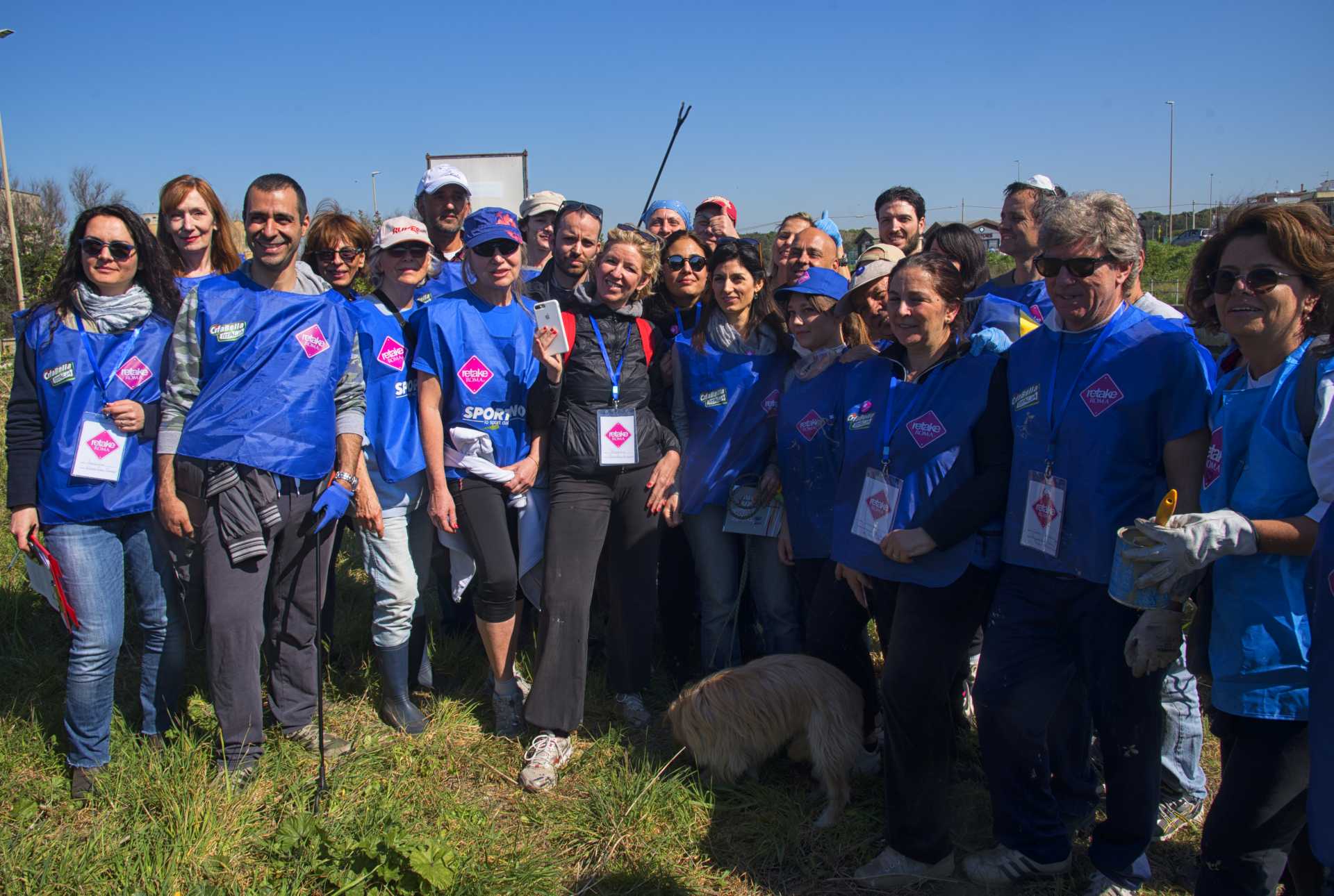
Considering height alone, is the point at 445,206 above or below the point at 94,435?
above

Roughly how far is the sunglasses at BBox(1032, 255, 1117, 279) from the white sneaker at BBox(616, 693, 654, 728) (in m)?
2.48

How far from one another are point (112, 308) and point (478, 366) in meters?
1.33

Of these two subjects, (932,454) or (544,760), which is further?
(544,760)

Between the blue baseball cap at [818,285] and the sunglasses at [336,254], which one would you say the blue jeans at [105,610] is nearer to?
the sunglasses at [336,254]

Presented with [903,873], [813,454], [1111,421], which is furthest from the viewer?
[813,454]

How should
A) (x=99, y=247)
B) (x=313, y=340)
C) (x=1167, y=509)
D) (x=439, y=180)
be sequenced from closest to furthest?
(x=1167, y=509), (x=99, y=247), (x=313, y=340), (x=439, y=180)

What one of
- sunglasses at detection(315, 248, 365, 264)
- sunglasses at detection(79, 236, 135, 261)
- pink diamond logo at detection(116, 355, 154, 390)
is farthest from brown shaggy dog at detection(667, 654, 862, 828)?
sunglasses at detection(79, 236, 135, 261)

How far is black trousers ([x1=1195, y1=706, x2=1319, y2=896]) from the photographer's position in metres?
2.05

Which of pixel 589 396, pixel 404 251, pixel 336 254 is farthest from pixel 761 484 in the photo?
pixel 336 254

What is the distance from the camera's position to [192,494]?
315cm

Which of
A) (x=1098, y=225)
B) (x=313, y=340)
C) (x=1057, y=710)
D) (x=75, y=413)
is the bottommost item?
(x=1057, y=710)

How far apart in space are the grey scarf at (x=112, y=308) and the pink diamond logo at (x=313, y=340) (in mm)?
589

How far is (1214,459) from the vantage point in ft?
7.34

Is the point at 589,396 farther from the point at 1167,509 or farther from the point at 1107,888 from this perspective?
the point at 1107,888
